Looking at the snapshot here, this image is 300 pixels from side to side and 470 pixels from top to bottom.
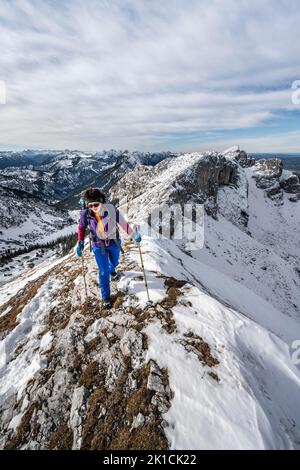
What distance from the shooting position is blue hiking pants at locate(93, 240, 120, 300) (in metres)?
9.48

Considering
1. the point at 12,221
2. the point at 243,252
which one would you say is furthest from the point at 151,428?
the point at 12,221

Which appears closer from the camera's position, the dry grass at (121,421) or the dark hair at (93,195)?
the dry grass at (121,421)

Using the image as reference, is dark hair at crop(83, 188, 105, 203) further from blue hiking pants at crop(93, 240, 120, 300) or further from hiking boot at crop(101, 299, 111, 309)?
hiking boot at crop(101, 299, 111, 309)

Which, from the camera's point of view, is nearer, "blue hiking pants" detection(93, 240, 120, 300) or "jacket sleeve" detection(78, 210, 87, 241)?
"blue hiking pants" detection(93, 240, 120, 300)

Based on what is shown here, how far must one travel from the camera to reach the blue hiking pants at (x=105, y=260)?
948 centimetres

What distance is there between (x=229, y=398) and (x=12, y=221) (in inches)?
6851

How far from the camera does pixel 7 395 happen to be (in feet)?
23.2

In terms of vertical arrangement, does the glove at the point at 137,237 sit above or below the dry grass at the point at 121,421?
above

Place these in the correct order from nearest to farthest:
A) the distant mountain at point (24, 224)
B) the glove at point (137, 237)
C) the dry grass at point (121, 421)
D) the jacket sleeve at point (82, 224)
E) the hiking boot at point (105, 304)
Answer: the dry grass at point (121, 421), the hiking boot at point (105, 304), the glove at point (137, 237), the jacket sleeve at point (82, 224), the distant mountain at point (24, 224)

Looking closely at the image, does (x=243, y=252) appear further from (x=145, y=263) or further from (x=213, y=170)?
(x=145, y=263)

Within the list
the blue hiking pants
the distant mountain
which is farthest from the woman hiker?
the distant mountain

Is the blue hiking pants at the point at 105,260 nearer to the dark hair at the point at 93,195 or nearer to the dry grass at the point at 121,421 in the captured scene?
the dark hair at the point at 93,195

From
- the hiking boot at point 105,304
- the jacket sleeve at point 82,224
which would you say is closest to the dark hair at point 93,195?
the jacket sleeve at point 82,224

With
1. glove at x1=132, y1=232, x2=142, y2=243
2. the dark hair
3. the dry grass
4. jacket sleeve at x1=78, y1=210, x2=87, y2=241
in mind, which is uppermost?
the dark hair
